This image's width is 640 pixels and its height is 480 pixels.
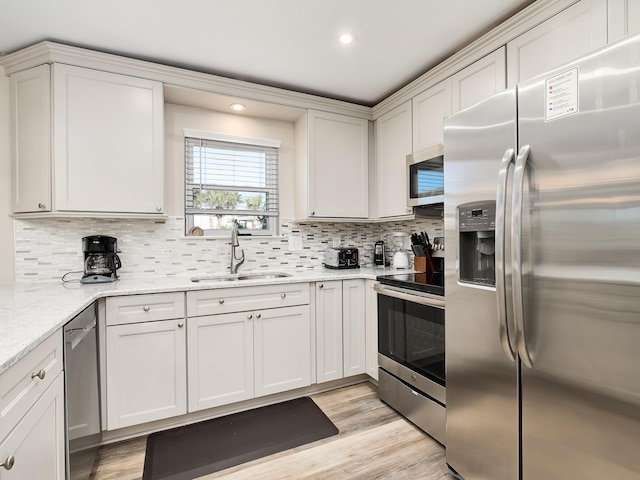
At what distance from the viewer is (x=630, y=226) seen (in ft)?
3.22

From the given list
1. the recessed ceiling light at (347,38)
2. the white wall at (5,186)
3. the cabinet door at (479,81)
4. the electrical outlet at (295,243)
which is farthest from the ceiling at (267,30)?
the electrical outlet at (295,243)

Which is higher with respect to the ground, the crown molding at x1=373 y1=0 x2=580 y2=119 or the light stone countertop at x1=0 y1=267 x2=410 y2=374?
the crown molding at x1=373 y1=0 x2=580 y2=119

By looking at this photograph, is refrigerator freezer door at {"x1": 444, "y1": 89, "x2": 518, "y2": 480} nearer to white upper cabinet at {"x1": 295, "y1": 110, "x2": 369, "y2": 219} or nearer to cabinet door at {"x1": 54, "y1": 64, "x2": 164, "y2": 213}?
white upper cabinet at {"x1": 295, "y1": 110, "x2": 369, "y2": 219}

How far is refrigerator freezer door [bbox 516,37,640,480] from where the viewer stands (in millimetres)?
993

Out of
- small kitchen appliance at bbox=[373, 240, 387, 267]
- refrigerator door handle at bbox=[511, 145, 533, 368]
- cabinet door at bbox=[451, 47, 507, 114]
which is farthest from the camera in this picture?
small kitchen appliance at bbox=[373, 240, 387, 267]

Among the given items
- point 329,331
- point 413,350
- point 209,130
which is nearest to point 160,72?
point 209,130

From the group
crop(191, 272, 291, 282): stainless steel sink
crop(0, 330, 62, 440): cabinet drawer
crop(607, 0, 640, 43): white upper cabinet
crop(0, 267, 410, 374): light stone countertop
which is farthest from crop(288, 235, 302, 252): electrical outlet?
crop(607, 0, 640, 43): white upper cabinet

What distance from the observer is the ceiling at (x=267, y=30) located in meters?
1.78

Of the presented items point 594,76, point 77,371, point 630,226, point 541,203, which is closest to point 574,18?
point 594,76

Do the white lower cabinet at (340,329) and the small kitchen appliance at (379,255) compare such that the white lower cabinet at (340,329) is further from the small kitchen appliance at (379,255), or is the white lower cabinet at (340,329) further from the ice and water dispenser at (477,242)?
the ice and water dispenser at (477,242)

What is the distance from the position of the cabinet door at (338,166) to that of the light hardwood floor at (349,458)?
162 centimetres

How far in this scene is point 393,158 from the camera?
2.82m

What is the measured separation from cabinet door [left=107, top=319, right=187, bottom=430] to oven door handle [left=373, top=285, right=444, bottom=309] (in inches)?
52.3

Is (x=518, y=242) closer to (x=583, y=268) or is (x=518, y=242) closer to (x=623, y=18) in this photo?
(x=583, y=268)
